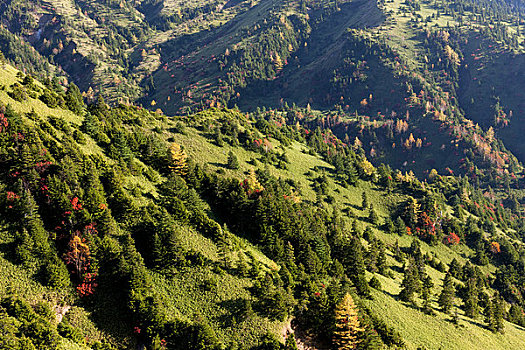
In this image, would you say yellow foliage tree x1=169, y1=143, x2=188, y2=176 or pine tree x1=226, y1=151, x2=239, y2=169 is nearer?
yellow foliage tree x1=169, y1=143, x2=188, y2=176

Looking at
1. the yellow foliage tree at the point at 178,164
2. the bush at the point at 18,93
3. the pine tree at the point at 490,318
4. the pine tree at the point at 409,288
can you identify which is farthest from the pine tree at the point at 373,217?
the bush at the point at 18,93

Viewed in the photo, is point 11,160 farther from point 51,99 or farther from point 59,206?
point 51,99

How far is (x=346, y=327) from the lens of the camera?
2436 inches

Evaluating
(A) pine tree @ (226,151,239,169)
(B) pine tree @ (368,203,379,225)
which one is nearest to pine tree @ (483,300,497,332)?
(B) pine tree @ (368,203,379,225)

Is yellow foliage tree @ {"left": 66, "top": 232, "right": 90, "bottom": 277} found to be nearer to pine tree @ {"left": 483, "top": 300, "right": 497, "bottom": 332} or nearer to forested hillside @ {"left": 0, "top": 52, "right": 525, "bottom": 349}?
forested hillside @ {"left": 0, "top": 52, "right": 525, "bottom": 349}

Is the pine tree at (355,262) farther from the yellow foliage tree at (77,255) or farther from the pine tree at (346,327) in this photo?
the yellow foliage tree at (77,255)

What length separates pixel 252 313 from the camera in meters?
61.2

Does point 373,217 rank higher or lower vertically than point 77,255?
lower

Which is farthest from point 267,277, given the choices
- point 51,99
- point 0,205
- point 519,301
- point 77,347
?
point 519,301

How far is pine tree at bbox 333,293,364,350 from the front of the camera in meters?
61.3

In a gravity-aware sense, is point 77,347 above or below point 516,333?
above

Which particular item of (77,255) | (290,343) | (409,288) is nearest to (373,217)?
(409,288)

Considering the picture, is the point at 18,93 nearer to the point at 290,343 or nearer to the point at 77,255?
the point at 77,255

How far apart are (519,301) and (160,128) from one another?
153739 millimetres
